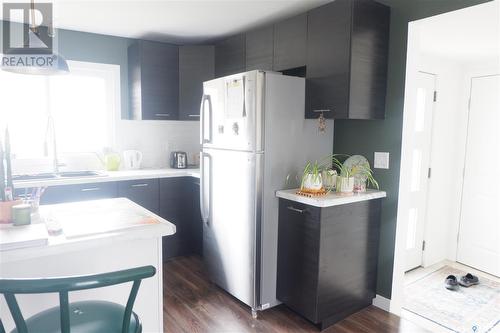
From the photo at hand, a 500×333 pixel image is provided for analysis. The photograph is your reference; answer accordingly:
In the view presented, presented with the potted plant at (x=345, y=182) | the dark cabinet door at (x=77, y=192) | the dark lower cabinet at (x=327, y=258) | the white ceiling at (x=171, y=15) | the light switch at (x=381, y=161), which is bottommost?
the dark lower cabinet at (x=327, y=258)

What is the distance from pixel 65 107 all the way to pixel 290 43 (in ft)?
7.77

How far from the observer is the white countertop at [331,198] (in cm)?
229

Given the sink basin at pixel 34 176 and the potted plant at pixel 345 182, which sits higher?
the potted plant at pixel 345 182

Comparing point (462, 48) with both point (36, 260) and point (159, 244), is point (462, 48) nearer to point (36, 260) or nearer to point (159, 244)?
point (159, 244)

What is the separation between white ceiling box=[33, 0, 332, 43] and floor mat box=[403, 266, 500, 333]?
8.30 ft

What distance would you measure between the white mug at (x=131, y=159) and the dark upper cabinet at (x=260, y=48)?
1.54 metres

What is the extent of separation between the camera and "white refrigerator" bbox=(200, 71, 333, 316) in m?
2.49

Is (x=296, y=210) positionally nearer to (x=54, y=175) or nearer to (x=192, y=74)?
(x=192, y=74)

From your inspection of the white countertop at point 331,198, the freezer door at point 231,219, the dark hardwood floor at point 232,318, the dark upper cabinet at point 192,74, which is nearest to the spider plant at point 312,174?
the white countertop at point 331,198

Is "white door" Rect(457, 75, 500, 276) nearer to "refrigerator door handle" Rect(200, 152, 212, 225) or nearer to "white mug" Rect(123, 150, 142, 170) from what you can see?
"refrigerator door handle" Rect(200, 152, 212, 225)

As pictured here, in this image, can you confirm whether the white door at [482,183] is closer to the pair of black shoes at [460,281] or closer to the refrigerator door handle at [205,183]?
the pair of black shoes at [460,281]

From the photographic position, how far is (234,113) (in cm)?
264

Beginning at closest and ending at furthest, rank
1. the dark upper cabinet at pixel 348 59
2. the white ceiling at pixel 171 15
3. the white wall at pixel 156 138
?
1. the dark upper cabinet at pixel 348 59
2. the white ceiling at pixel 171 15
3. the white wall at pixel 156 138

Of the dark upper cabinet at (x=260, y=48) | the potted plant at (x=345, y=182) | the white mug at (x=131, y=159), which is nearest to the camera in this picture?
the potted plant at (x=345, y=182)
